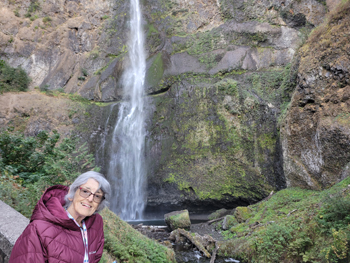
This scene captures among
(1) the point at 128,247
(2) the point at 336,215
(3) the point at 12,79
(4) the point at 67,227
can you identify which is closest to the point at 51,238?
(4) the point at 67,227

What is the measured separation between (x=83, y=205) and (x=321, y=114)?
36.1 ft

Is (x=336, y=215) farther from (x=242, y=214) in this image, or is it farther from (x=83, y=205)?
(x=83, y=205)

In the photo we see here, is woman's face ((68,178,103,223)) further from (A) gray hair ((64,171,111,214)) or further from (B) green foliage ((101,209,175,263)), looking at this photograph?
(B) green foliage ((101,209,175,263))

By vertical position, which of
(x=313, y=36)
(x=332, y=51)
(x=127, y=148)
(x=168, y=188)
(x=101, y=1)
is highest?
(x=101, y=1)

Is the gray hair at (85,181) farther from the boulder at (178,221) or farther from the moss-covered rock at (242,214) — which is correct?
the boulder at (178,221)

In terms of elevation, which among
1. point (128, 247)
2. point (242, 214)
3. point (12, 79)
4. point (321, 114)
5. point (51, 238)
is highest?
point (12, 79)

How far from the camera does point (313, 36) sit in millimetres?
11602

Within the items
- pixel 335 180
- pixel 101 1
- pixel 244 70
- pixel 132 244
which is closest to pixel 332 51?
pixel 335 180

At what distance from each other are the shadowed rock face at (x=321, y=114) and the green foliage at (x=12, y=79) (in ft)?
72.5

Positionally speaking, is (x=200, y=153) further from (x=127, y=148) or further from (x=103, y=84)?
(x=103, y=84)

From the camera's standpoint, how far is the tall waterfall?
16.8 m

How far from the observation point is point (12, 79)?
70.3 ft

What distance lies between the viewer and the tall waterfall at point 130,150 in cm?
1677

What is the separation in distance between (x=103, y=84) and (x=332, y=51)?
18.0m
